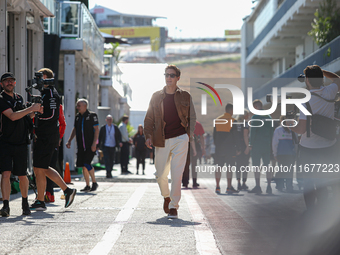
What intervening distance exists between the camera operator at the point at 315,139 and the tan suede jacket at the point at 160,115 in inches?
65.7

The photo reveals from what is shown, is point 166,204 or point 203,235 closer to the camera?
point 203,235

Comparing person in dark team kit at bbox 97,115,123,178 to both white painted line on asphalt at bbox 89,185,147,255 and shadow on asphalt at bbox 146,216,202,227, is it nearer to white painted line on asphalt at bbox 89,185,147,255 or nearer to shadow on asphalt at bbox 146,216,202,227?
white painted line on asphalt at bbox 89,185,147,255

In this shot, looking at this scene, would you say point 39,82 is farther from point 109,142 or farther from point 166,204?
point 109,142

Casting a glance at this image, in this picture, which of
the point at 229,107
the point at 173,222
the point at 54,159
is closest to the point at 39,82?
the point at 54,159

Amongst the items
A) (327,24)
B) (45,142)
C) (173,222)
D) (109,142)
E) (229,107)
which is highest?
(327,24)

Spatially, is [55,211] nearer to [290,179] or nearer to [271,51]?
[290,179]

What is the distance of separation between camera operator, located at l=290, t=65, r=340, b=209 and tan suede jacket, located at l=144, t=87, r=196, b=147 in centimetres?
167

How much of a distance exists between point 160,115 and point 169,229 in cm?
186

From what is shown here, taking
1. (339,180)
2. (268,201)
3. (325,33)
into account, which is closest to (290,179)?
(268,201)

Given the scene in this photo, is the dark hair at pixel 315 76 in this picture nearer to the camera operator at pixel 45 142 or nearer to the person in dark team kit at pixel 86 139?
the camera operator at pixel 45 142

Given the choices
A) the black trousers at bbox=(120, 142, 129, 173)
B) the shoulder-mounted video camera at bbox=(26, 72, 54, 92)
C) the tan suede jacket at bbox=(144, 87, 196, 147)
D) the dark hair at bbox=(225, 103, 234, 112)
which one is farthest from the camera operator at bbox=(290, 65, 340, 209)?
the black trousers at bbox=(120, 142, 129, 173)

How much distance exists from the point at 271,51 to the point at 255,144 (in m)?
29.5

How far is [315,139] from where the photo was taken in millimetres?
6355

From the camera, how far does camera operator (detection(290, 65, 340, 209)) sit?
6219 millimetres
